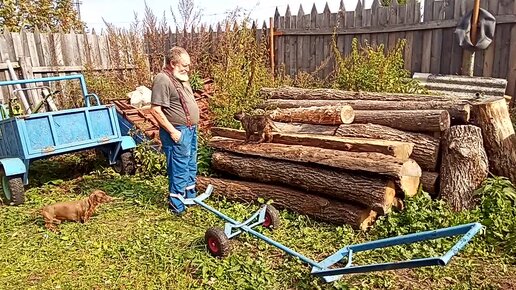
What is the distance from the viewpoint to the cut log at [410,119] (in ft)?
15.6

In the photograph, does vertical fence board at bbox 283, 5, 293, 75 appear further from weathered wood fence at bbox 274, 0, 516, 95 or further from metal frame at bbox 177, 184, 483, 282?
metal frame at bbox 177, 184, 483, 282

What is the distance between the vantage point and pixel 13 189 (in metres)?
5.53

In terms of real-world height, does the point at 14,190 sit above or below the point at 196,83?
below

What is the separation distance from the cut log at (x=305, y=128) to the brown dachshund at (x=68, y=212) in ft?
8.50

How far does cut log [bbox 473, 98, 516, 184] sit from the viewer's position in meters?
4.66

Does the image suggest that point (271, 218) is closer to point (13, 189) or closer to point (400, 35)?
point (13, 189)

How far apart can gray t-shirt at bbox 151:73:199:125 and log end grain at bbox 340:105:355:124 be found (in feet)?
6.09

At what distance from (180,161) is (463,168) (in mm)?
3122

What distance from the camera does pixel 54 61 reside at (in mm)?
10125

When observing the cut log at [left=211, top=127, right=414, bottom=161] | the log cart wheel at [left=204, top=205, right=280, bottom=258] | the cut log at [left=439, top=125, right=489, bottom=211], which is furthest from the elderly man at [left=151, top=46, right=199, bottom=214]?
the cut log at [left=439, top=125, right=489, bottom=211]

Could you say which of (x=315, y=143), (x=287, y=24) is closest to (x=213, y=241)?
(x=315, y=143)

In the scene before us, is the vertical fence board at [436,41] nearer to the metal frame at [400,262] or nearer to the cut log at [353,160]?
the cut log at [353,160]

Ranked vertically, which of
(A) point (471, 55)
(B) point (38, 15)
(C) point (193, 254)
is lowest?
(C) point (193, 254)

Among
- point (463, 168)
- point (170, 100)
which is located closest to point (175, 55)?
point (170, 100)
